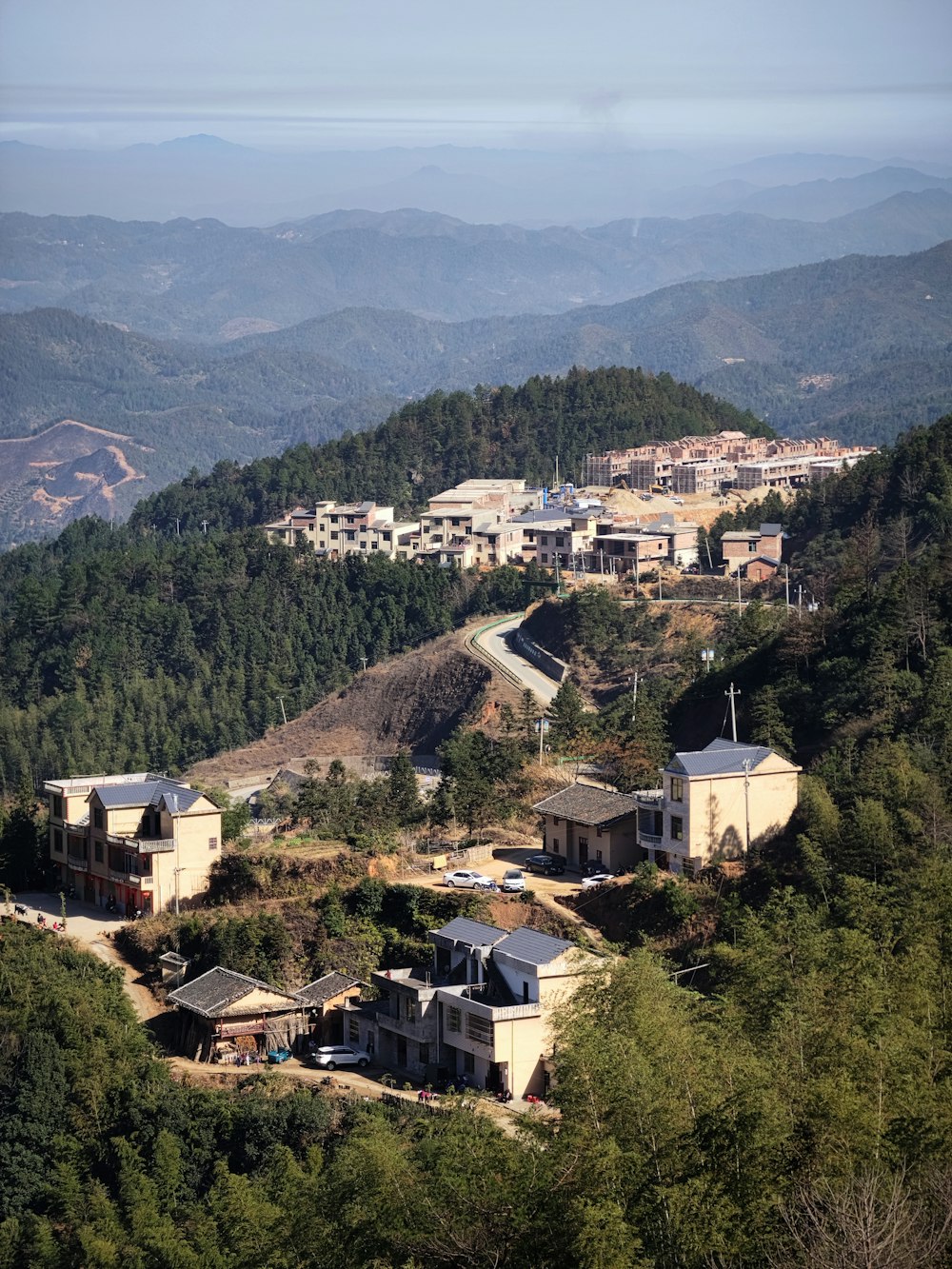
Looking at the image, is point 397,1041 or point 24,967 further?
point 24,967

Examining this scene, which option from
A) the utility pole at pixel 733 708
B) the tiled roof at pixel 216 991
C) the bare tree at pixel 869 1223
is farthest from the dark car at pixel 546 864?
the bare tree at pixel 869 1223

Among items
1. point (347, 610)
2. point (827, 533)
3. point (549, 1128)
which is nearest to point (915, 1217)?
point (549, 1128)

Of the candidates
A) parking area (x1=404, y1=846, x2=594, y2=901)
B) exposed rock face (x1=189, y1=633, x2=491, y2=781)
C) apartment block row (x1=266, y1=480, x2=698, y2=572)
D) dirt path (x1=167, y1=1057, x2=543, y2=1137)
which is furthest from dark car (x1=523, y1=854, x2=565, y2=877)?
apartment block row (x1=266, y1=480, x2=698, y2=572)

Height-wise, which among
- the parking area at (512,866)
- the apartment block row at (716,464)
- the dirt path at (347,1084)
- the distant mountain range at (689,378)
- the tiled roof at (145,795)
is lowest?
the dirt path at (347,1084)

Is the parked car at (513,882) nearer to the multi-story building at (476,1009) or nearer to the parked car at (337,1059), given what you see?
the multi-story building at (476,1009)

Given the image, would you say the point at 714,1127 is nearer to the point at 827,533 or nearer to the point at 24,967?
the point at 24,967

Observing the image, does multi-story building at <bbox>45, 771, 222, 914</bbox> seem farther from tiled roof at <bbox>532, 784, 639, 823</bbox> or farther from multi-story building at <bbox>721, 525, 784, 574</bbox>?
multi-story building at <bbox>721, 525, 784, 574</bbox>

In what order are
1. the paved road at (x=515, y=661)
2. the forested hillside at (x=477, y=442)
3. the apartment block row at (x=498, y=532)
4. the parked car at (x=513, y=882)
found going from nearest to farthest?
the parked car at (x=513, y=882) < the paved road at (x=515, y=661) < the apartment block row at (x=498, y=532) < the forested hillside at (x=477, y=442)

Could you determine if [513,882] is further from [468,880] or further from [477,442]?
[477,442]
